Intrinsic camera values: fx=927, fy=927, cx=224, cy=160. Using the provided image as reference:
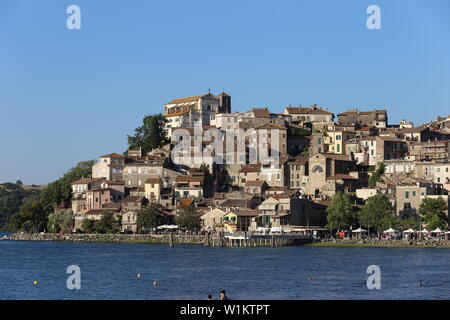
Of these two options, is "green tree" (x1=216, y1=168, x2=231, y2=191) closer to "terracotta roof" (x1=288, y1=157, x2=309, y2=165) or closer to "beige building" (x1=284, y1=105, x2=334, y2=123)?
"terracotta roof" (x1=288, y1=157, x2=309, y2=165)

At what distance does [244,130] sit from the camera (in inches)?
4702

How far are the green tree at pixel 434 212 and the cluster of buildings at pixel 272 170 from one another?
171cm

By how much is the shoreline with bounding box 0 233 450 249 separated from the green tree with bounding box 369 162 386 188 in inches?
580

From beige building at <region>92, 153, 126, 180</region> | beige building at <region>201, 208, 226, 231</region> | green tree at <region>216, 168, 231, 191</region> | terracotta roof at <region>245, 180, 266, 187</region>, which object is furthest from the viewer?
beige building at <region>92, 153, 126, 180</region>

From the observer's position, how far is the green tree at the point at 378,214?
9150 centimetres

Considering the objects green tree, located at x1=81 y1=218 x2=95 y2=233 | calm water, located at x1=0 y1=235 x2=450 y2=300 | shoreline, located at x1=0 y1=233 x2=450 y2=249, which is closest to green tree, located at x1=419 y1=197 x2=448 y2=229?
shoreline, located at x1=0 y1=233 x2=450 y2=249

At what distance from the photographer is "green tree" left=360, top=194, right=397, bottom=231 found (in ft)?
300

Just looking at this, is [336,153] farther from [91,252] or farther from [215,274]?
[215,274]

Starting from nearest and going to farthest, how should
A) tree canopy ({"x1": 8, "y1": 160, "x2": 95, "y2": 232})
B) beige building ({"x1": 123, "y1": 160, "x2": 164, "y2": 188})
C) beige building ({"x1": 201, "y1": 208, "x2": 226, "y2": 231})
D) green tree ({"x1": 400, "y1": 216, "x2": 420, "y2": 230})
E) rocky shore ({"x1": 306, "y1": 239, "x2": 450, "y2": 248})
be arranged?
rocky shore ({"x1": 306, "y1": 239, "x2": 450, "y2": 248}) → green tree ({"x1": 400, "y1": 216, "x2": 420, "y2": 230}) → beige building ({"x1": 201, "y1": 208, "x2": 226, "y2": 231}) → beige building ({"x1": 123, "y1": 160, "x2": 164, "y2": 188}) → tree canopy ({"x1": 8, "y1": 160, "x2": 95, "y2": 232})

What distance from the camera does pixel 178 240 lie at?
9781 cm

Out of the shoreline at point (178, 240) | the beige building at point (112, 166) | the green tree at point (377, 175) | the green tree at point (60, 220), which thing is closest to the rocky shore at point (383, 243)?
the shoreline at point (178, 240)

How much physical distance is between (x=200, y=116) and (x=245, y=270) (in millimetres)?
69893

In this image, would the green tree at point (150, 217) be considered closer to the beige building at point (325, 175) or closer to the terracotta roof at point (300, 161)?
the beige building at point (325, 175)
